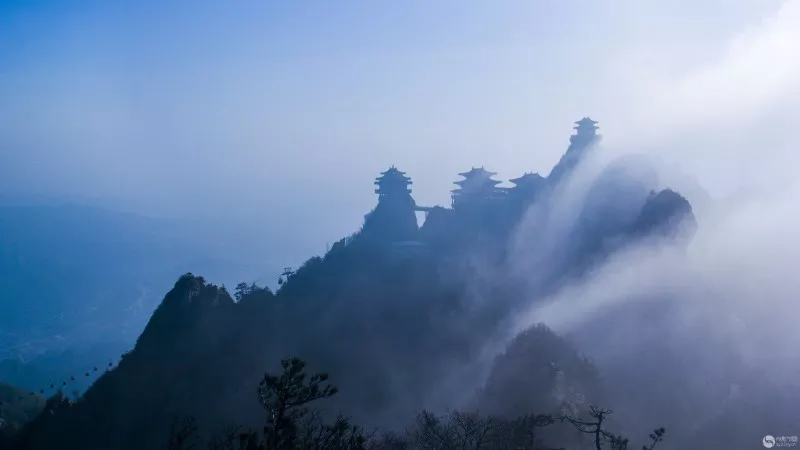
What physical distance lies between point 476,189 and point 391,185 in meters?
8.95

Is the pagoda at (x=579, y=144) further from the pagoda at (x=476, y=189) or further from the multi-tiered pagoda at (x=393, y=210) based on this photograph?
the multi-tiered pagoda at (x=393, y=210)

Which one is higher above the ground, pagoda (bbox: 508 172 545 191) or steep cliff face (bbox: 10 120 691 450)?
pagoda (bbox: 508 172 545 191)

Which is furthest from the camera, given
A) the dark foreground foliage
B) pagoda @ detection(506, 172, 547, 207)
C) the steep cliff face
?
pagoda @ detection(506, 172, 547, 207)

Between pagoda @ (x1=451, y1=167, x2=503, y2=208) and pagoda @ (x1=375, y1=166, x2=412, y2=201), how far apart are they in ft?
18.8

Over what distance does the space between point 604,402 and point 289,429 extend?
105ft

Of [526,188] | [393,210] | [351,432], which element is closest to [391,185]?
[393,210]

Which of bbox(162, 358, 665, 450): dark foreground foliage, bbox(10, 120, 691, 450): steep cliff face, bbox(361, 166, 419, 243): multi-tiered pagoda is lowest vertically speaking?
bbox(162, 358, 665, 450): dark foreground foliage

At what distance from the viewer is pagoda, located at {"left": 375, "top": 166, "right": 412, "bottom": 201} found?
62.0 m

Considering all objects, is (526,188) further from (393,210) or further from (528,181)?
(393,210)

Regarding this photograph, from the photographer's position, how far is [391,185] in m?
62.1

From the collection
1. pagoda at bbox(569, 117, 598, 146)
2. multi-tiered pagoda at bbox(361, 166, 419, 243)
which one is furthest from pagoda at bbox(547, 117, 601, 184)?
multi-tiered pagoda at bbox(361, 166, 419, 243)

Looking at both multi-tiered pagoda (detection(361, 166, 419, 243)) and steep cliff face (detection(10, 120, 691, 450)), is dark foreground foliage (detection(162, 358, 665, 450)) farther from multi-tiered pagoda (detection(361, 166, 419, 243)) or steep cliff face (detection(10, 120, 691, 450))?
multi-tiered pagoda (detection(361, 166, 419, 243))

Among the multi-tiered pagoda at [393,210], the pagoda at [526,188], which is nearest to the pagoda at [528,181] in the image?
the pagoda at [526,188]

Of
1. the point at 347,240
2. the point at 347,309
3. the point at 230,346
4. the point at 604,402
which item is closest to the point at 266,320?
the point at 230,346
